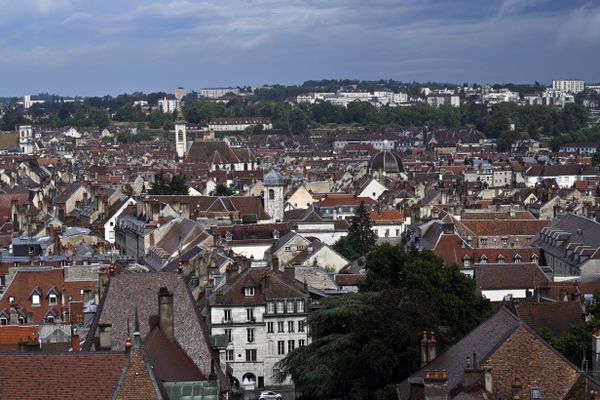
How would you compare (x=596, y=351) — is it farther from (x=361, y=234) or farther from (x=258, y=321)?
(x=361, y=234)

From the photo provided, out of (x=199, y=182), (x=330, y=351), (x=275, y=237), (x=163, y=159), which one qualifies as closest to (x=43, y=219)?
(x=275, y=237)

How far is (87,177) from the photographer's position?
138m

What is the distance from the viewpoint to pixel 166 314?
28562mm

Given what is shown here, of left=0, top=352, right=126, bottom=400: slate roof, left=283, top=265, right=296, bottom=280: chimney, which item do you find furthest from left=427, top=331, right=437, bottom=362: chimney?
left=283, top=265, right=296, bottom=280: chimney

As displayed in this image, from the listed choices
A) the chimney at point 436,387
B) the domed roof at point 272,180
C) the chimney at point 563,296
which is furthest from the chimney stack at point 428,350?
the domed roof at point 272,180

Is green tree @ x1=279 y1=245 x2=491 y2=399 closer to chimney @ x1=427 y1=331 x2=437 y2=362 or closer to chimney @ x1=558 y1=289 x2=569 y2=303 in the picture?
chimney @ x1=427 y1=331 x2=437 y2=362

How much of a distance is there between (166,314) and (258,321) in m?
22.3

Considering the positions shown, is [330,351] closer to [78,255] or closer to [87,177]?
[78,255]

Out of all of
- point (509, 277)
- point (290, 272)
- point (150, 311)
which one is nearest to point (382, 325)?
point (150, 311)

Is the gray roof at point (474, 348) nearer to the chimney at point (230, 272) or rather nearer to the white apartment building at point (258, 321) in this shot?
the white apartment building at point (258, 321)

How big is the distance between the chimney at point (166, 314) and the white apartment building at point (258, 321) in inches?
851

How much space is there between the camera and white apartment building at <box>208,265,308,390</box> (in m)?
50.4

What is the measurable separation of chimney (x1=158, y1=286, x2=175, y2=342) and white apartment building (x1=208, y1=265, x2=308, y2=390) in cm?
2160

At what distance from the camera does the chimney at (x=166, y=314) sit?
28.5 metres
